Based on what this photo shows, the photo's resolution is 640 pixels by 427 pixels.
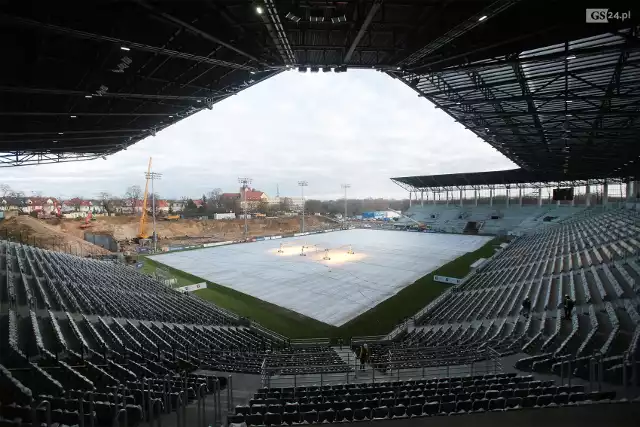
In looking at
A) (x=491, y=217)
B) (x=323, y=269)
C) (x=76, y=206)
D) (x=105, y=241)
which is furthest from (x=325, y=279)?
(x=76, y=206)

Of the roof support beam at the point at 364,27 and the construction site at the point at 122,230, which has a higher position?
the roof support beam at the point at 364,27

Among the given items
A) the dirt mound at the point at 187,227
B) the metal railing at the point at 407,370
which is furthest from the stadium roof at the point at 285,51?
the dirt mound at the point at 187,227

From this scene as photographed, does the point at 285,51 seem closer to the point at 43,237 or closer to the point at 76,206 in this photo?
the point at 43,237

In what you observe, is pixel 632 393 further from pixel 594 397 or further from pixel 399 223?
pixel 399 223

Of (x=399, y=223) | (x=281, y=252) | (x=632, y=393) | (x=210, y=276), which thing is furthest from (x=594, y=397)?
(x=399, y=223)

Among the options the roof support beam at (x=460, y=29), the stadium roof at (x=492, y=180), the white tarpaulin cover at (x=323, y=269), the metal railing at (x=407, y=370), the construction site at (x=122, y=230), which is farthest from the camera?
the stadium roof at (x=492, y=180)

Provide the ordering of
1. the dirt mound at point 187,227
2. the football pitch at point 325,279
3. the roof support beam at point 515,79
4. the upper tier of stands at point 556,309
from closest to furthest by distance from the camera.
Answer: the upper tier of stands at point 556,309 < the roof support beam at point 515,79 < the football pitch at point 325,279 < the dirt mound at point 187,227

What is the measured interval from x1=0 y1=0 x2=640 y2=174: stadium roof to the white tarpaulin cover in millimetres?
13098

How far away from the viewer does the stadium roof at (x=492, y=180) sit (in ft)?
169

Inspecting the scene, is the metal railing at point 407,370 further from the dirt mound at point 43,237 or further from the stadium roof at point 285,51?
the dirt mound at point 43,237

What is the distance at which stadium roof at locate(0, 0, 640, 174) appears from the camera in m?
7.94

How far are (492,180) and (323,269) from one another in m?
42.8

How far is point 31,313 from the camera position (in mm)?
9422

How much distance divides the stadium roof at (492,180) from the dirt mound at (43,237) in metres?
55.5
